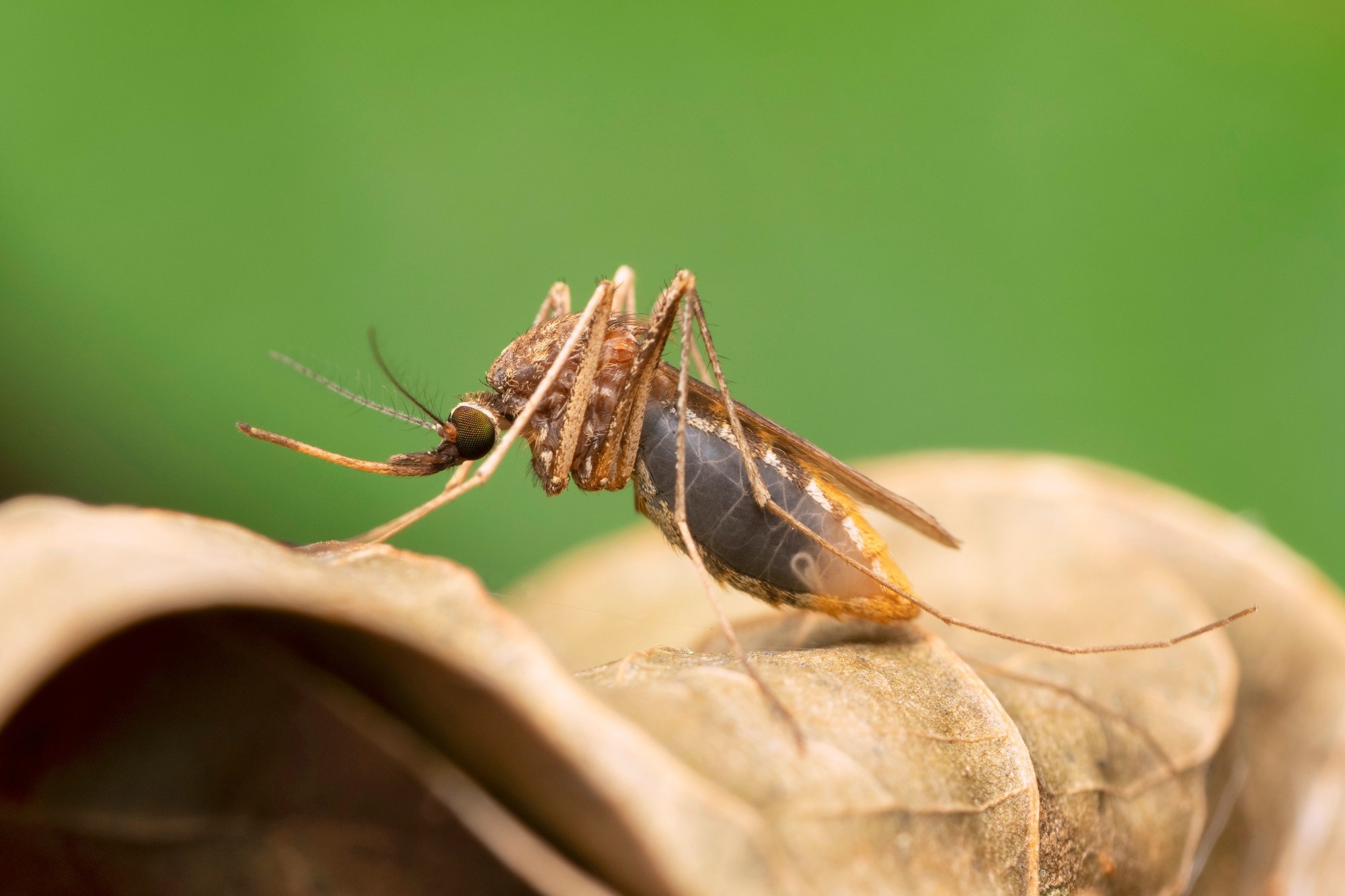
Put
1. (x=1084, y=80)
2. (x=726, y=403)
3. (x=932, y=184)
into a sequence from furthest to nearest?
(x=932, y=184)
(x=1084, y=80)
(x=726, y=403)

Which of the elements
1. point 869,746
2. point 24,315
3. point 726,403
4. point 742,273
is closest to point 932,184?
point 742,273

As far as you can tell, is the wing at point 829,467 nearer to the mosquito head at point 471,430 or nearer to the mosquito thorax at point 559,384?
the mosquito thorax at point 559,384

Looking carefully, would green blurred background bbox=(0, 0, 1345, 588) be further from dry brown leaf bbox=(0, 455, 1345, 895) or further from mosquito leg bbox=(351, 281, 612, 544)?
dry brown leaf bbox=(0, 455, 1345, 895)

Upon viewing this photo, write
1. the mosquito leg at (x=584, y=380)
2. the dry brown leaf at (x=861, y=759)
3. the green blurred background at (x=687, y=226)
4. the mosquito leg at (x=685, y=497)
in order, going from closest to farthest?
the dry brown leaf at (x=861, y=759)
the mosquito leg at (x=685, y=497)
the mosquito leg at (x=584, y=380)
the green blurred background at (x=687, y=226)

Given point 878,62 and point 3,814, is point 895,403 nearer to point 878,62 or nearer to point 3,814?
point 878,62

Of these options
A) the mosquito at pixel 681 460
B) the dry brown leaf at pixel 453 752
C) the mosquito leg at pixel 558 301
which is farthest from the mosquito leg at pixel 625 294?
the dry brown leaf at pixel 453 752

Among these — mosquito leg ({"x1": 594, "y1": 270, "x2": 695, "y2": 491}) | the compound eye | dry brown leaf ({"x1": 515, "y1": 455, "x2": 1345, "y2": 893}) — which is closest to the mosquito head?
the compound eye

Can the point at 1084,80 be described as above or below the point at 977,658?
above
